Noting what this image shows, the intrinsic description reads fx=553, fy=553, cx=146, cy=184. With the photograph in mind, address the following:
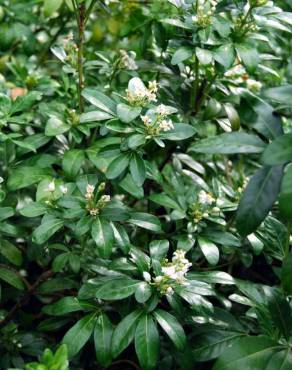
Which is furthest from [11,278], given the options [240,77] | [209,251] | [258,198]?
[240,77]

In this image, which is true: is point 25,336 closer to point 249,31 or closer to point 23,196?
point 23,196

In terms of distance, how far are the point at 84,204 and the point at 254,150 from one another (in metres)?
0.55

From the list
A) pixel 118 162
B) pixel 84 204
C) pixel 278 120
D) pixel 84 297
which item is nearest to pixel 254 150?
pixel 278 120

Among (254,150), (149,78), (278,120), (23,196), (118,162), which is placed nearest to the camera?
(254,150)

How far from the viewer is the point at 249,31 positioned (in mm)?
1946

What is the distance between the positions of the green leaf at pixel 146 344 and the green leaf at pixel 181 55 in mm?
830

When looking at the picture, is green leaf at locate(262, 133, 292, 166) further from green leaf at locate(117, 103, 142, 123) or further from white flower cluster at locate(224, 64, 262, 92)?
white flower cluster at locate(224, 64, 262, 92)

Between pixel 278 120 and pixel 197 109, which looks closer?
pixel 278 120

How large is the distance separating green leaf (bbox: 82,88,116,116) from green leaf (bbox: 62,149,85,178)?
23cm

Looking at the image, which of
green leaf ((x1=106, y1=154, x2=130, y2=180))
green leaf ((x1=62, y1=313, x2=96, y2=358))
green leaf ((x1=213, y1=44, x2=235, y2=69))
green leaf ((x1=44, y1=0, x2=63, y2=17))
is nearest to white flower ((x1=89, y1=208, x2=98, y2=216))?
green leaf ((x1=106, y1=154, x2=130, y2=180))

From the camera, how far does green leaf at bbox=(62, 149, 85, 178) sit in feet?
5.94

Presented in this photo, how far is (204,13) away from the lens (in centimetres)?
188

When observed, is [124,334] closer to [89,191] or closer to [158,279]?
[158,279]

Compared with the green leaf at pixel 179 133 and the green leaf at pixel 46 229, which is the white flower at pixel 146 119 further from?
the green leaf at pixel 46 229
